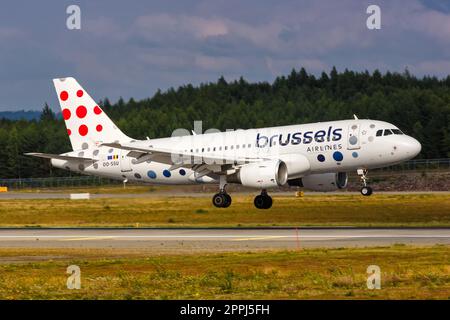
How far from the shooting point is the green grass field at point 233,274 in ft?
102

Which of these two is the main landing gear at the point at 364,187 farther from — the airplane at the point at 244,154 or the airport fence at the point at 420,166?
the airport fence at the point at 420,166

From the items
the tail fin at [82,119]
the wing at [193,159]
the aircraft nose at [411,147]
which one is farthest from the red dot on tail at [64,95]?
the aircraft nose at [411,147]

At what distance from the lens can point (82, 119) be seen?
7400 cm

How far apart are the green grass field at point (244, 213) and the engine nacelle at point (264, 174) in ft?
9.53

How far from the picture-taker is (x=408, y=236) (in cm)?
5075

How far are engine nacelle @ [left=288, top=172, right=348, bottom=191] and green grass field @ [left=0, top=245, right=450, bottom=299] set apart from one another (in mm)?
21444

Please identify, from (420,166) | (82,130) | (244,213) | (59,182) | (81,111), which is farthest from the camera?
(59,182)

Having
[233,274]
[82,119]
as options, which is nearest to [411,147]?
[82,119]

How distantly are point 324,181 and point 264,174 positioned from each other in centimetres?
529

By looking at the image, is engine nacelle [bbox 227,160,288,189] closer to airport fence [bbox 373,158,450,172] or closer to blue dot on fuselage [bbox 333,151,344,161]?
blue dot on fuselage [bbox 333,151,344,161]

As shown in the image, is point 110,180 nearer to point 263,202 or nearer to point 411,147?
point 263,202

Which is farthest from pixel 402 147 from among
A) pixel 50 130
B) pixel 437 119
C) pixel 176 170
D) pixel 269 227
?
pixel 50 130

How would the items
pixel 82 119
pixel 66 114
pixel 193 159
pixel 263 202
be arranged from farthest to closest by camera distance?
pixel 66 114 → pixel 82 119 → pixel 263 202 → pixel 193 159
